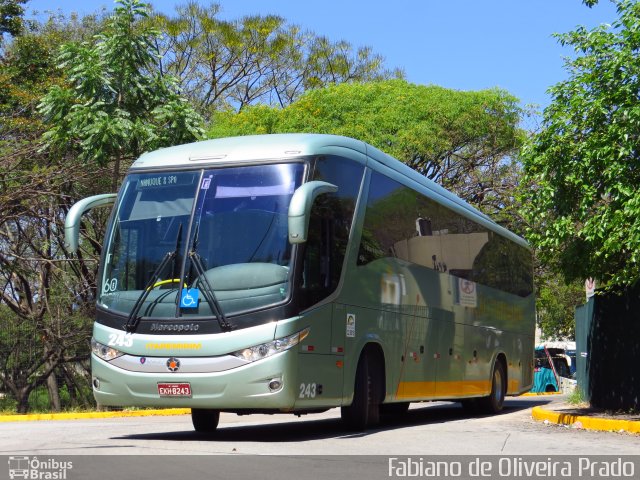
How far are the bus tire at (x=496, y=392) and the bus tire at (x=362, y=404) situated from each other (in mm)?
6874

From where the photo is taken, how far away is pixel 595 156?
46.4 feet

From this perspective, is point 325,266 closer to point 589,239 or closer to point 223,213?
point 223,213

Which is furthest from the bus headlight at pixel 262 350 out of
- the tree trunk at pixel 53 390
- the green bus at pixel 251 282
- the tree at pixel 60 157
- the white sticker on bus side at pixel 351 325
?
the tree trunk at pixel 53 390

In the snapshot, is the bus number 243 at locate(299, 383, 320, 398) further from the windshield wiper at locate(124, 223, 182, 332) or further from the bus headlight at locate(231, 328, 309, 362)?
the windshield wiper at locate(124, 223, 182, 332)

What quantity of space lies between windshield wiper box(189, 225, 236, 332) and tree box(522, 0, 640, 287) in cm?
565

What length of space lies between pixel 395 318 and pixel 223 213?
3.65 m

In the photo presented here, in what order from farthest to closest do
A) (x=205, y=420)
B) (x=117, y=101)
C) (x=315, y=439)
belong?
(x=117, y=101) → (x=205, y=420) → (x=315, y=439)

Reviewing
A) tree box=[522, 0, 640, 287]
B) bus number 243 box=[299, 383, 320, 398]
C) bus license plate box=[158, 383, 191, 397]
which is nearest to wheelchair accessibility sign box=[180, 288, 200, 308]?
bus license plate box=[158, 383, 191, 397]

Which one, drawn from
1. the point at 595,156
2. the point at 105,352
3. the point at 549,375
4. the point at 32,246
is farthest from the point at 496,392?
the point at 549,375

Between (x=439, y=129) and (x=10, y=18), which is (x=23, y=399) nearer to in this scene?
(x=10, y=18)

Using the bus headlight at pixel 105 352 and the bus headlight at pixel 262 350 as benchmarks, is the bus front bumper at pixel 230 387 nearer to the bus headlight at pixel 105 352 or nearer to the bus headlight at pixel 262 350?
the bus headlight at pixel 262 350

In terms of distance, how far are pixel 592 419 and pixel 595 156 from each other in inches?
150

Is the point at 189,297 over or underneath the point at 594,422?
over

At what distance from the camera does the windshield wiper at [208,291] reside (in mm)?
11000
